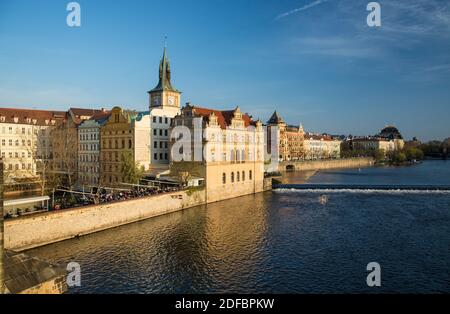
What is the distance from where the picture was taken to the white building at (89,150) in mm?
Result: 61281

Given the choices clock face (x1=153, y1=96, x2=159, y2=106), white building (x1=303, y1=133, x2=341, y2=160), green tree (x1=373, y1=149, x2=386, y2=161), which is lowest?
green tree (x1=373, y1=149, x2=386, y2=161)

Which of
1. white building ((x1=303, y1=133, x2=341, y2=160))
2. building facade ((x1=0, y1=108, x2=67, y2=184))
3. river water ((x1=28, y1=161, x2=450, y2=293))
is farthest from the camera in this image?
white building ((x1=303, y1=133, x2=341, y2=160))

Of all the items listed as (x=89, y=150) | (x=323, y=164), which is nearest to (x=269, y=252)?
(x=89, y=150)

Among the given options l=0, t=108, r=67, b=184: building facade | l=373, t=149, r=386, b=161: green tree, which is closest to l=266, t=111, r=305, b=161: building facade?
l=373, t=149, r=386, b=161: green tree

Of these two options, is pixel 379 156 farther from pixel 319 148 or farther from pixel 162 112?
pixel 162 112

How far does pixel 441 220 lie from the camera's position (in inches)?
1539

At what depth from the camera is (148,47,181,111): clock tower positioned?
6662cm

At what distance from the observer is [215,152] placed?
54.2 m

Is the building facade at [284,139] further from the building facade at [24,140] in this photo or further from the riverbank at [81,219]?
the riverbank at [81,219]

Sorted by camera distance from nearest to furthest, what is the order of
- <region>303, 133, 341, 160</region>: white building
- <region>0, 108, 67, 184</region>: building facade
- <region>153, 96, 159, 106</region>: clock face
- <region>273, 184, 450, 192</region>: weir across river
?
<region>273, 184, 450, 192</region>: weir across river → <region>0, 108, 67, 184</region>: building facade → <region>153, 96, 159, 106</region>: clock face → <region>303, 133, 341, 160</region>: white building

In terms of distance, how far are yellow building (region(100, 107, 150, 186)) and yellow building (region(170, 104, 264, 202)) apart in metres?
4.59

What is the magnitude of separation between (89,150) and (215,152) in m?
23.1

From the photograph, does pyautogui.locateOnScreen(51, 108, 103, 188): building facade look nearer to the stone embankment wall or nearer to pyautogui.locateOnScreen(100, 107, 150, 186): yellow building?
pyautogui.locateOnScreen(100, 107, 150, 186): yellow building
